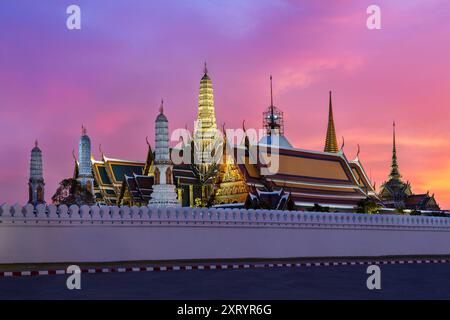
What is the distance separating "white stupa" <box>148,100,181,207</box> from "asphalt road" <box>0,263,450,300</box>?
1360 centimetres

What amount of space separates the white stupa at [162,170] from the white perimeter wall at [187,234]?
373 inches

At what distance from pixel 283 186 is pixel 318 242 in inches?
538

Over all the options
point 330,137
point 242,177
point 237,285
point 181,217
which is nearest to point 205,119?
point 242,177

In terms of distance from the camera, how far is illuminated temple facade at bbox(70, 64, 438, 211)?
131 ft

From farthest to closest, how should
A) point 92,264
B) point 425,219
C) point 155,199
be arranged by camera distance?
1. point 155,199
2. point 425,219
3. point 92,264

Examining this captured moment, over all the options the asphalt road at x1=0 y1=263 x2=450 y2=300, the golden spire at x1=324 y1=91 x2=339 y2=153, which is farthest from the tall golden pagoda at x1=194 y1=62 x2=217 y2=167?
the asphalt road at x1=0 y1=263 x2=450 y2=300

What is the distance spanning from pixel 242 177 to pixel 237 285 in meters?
23.6

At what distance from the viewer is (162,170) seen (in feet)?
115

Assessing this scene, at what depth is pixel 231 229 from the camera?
24188 mm

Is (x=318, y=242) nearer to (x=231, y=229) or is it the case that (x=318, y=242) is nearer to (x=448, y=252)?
(x=231, y=229)

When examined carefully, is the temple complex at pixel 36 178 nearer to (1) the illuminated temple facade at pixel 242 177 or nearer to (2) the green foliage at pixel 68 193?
(2) the green foliage at pixel 68 193

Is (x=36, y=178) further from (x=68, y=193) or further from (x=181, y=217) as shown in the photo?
(x=181, y=217)

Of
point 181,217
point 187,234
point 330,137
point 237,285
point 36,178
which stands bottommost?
point 237,285
